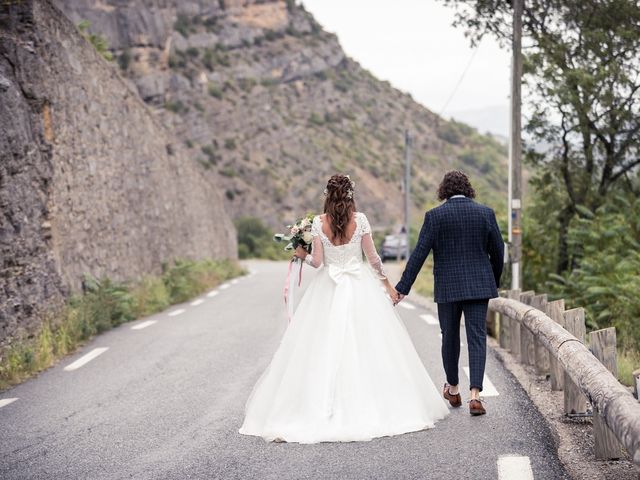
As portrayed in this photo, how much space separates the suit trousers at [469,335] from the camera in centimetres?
629

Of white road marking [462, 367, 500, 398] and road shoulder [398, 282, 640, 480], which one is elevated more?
road shoulder [398, 282, 640, 480]

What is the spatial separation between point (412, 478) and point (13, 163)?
715 cm

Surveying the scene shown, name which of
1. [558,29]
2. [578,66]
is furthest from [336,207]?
[558,29]

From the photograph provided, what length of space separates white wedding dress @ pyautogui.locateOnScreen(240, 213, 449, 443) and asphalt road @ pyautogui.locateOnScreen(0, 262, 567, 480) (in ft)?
0.55

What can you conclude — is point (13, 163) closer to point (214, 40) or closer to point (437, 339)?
point (437, 339)

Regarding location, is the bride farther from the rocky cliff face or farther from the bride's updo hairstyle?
the rocky cliff face

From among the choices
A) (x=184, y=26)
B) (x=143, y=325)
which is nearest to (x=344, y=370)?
(x=143, y=325)

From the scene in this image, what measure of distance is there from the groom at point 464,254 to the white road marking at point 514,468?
1.30m

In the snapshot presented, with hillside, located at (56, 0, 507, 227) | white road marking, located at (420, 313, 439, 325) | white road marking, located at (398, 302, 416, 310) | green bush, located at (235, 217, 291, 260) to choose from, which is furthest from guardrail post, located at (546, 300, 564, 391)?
hillside, located at (56, 0, 507, 227)

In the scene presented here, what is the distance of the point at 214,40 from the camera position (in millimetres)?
90000

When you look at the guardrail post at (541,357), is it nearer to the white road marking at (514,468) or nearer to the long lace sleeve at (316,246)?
the long lace sleeve at (316,246)

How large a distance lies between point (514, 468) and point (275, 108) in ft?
266

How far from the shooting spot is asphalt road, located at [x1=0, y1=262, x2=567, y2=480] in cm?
484

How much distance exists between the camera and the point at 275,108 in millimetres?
84312
